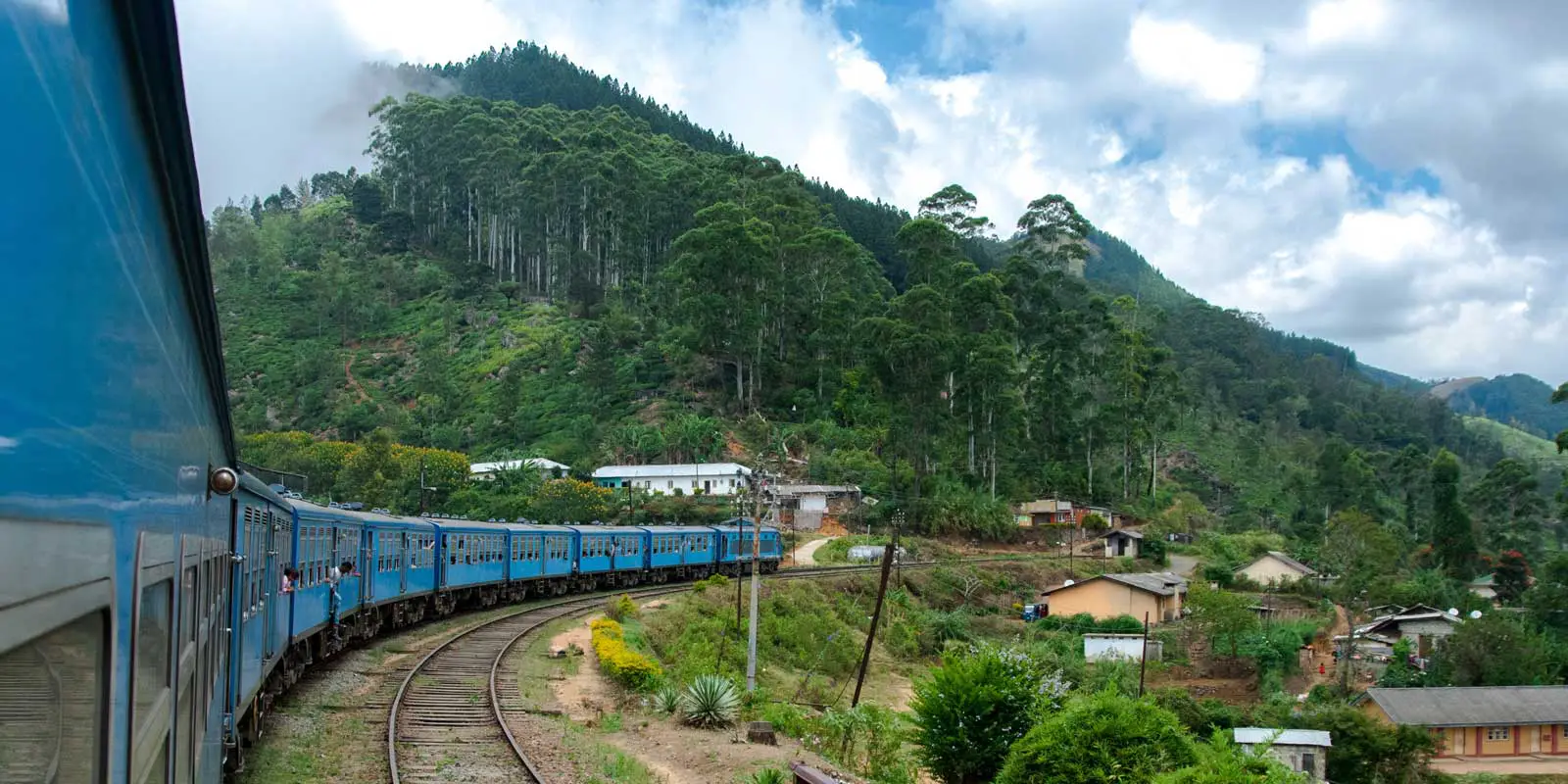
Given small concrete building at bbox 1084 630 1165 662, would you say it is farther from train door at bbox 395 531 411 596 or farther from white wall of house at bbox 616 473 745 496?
A: train door at bbox 395 531 411 596

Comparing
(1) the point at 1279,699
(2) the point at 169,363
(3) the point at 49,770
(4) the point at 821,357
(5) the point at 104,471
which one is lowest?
(1) the point at 1279,699

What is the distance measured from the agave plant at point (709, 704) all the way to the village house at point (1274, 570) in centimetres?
5049

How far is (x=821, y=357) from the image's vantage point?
69.9 meters

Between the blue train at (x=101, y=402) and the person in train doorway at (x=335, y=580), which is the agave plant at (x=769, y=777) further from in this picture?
the blue train at (x=101, y=402)

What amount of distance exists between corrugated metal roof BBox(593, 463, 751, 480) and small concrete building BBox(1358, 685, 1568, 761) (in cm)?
3042

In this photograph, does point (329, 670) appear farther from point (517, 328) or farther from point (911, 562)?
point (517, 328)

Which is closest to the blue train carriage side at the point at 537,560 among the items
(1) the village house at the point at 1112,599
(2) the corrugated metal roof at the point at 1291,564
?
(1) the village house at the point at 1112,599

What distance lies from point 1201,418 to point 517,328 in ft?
199

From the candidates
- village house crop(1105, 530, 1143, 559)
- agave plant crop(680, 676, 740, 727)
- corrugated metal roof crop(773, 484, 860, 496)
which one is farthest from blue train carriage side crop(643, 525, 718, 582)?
village house crop(1105, 530, 1143, 559)

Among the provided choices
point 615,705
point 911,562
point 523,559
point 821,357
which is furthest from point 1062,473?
point 615,705

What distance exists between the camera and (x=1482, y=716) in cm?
3609

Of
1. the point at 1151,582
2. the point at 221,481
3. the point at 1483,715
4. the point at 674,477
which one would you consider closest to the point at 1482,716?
the point at 1483,715

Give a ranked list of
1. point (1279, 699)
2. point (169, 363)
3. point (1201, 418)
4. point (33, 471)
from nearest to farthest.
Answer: point (33, 471)
point (169, 363)
point (1279, 699)
point (1201, 418)

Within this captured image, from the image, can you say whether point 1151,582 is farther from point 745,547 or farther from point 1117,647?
point 745,547
